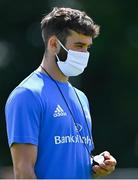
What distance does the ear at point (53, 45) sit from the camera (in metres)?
6.76

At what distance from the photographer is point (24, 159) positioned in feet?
20.7

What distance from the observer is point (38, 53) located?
2205cm

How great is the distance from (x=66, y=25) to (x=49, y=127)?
735 mm

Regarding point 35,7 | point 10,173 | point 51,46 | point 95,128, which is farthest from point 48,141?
point 35,7

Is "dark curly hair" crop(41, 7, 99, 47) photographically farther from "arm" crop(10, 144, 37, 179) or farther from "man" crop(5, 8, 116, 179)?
"arm" crop(10, 144, 37, 179)

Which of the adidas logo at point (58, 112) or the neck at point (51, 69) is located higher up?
the neck at point (51, 69)

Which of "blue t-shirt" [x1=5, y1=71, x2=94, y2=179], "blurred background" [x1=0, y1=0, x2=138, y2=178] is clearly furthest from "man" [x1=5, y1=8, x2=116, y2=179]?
"blurred background" [x1=0, y1=0, x2=138, y2=178]

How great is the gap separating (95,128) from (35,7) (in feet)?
10.7

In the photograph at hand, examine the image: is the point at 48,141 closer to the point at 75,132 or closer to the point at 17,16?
the point at 75,132

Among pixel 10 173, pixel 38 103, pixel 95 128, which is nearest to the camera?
pixel 38 103

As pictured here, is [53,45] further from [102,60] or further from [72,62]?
[102,60]

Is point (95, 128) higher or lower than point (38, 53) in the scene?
lower

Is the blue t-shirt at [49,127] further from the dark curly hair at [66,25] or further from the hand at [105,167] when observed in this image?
the dark curly hair at [66,25]

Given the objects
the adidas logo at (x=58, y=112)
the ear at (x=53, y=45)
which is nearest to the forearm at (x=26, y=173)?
the adidas logo at (x=58, y=112)
